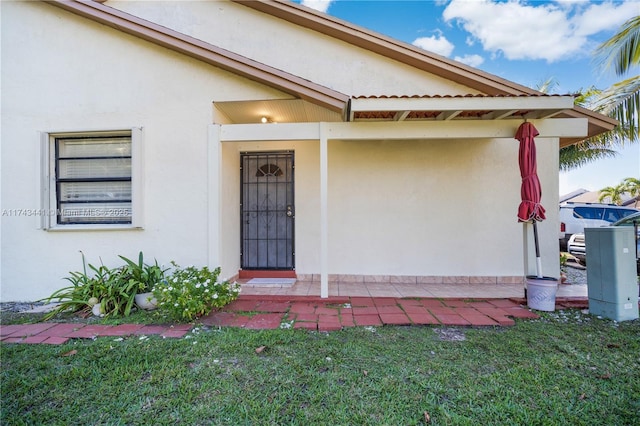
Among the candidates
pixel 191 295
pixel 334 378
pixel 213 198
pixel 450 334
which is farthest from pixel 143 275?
pixel 450 334

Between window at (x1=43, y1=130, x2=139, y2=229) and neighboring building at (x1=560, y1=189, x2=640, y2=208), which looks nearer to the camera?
window at (x1=43, y1=130, x2=139, y2=229)

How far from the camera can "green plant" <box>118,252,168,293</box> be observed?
4.14 meters

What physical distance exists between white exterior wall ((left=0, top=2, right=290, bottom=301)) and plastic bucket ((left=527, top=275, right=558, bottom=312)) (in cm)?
492

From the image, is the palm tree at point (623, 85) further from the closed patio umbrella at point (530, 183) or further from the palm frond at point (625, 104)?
the closed patio umbrella at point (530, 183)

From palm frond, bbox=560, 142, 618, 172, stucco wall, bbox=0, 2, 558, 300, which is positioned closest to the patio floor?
stucco wall, bbox=0, 2, 558, 300

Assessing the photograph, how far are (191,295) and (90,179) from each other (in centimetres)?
297

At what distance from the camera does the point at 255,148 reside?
5816 millimetres

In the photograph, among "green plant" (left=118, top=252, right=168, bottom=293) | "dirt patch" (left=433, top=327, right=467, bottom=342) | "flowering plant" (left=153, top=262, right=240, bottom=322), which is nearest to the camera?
"dirt patch" (left=433, top=327, right=467, bottom=342)

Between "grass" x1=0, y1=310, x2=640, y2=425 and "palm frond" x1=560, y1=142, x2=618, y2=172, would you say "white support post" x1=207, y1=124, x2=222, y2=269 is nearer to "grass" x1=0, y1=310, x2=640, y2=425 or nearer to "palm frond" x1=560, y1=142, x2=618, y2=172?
"grass" x1=0, y1=310, x2=640, y2=425

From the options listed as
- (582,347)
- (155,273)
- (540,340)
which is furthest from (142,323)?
(582,347)

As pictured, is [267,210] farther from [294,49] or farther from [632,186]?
[632,186]

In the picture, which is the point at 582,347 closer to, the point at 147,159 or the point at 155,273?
the point at 155,273

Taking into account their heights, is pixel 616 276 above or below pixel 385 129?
below

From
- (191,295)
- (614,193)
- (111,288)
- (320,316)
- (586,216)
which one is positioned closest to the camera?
(191,295)
